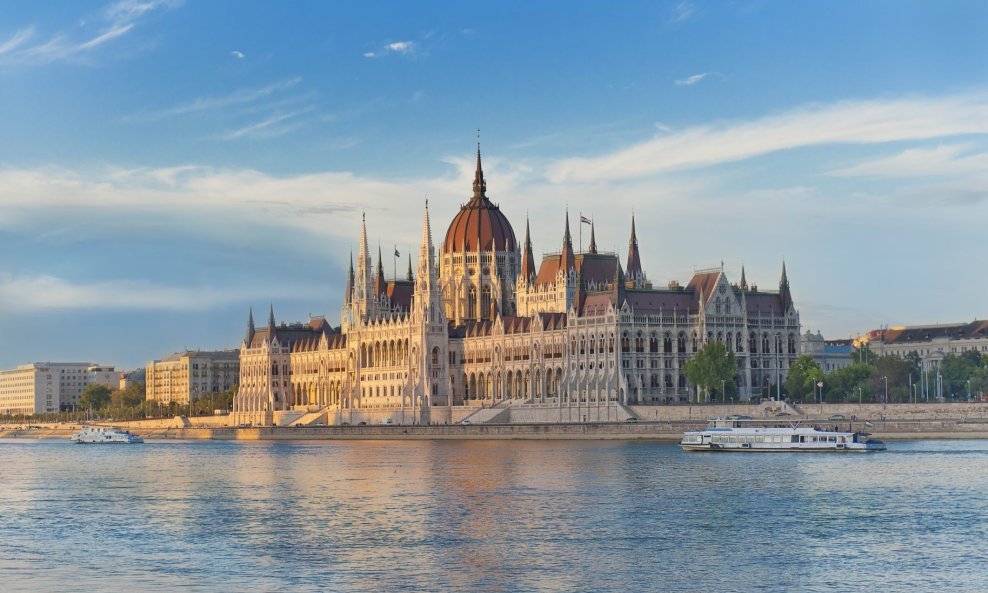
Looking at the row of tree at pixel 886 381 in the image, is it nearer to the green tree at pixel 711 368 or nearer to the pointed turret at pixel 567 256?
the green tree at pixel 711 368

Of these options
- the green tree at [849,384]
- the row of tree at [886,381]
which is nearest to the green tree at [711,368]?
the row of tree at [886,381]

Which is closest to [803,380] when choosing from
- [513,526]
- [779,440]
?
[779,440]

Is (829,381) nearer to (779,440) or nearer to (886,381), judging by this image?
(886,381)

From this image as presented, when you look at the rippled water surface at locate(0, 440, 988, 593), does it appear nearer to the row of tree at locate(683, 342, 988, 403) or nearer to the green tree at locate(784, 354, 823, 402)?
the green tree at locate(784, 354, 823, 402)

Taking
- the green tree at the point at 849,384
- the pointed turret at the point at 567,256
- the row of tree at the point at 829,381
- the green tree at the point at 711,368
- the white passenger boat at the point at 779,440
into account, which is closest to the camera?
the white passenger boat at the point at 779,440

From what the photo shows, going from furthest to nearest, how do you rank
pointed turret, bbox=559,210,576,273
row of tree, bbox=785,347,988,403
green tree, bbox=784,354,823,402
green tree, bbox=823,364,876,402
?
pointed turret, bbox=559,210,576,273 < green tree, bbox=823,364,876,402 < row of tree, bbox=785,347,988,403 < green tree, bbox=784,354,823,402

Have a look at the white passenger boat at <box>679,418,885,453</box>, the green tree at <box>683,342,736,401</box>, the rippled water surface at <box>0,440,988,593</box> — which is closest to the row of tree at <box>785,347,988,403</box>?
the green tree at <box>683,342,736,401</box>
